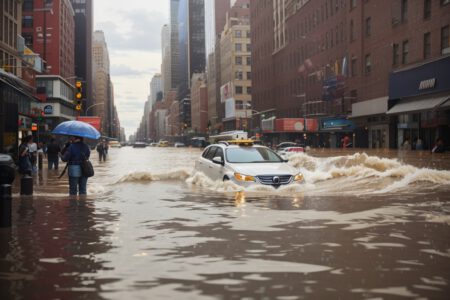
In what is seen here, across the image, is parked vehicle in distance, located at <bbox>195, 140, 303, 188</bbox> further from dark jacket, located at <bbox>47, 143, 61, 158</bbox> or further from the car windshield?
dark jacket, located at <bbox>47, 143, 61, 158</bbox>

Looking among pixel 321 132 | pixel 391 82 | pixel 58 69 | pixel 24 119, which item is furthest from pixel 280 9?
pixel 24 119

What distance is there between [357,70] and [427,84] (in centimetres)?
1759

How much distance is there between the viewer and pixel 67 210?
38.7 ft

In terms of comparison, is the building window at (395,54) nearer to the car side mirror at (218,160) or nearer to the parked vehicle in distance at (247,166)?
the parked vehicle in distance at (247,166)

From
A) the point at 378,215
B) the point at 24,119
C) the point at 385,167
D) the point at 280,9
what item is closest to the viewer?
the point at 378,215

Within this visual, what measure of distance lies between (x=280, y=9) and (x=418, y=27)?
51.7 meters

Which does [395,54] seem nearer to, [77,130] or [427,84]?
[427,84]

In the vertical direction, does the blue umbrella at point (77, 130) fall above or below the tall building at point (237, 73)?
below

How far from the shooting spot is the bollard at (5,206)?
9344 millimetres

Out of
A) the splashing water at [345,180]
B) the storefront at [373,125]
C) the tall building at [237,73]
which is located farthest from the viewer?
the tall building at [237,73]

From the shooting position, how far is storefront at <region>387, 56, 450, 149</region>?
38.4 m

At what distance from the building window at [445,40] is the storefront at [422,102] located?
95 centimetres

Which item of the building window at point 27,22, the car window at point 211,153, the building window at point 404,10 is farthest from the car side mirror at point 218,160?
the building window at point 27,22

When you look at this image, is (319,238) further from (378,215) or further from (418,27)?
(418,27)
